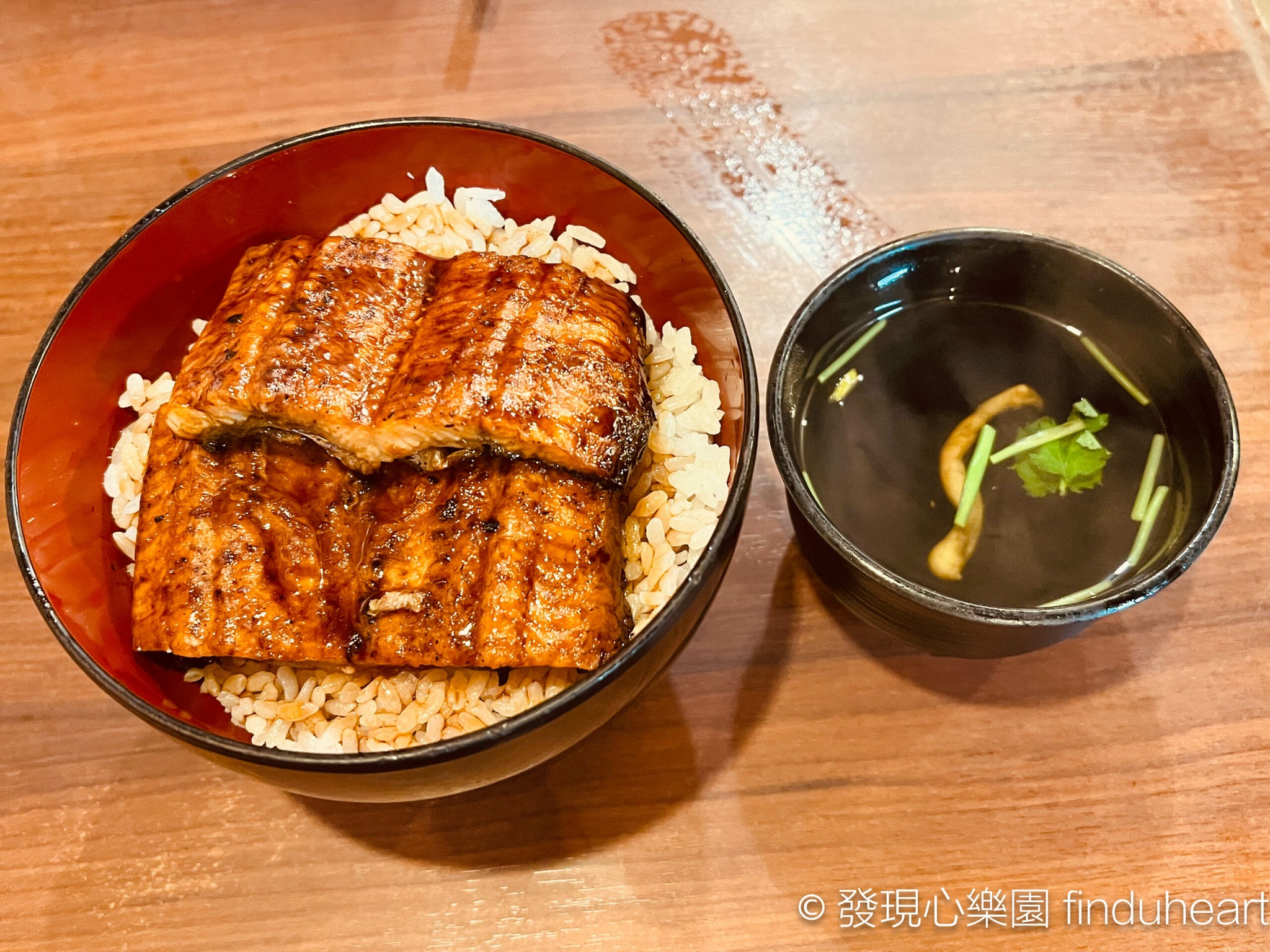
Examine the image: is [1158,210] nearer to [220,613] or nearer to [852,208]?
[852,208]

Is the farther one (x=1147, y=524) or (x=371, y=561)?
(x=1147, y=524)

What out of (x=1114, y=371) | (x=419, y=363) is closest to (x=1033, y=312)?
(x=1114, y=371)

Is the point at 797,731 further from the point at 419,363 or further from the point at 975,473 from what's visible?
the point at 419,363

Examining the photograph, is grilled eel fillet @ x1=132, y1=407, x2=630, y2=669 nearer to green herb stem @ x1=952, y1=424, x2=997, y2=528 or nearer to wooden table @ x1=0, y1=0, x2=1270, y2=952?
wooden table @ x1=0, y1=0, x2=1270, y2=952

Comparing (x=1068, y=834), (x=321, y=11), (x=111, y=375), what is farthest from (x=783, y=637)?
(x=321, y=11)

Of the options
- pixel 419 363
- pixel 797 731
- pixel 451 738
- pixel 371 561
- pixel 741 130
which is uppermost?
pixel 741 130

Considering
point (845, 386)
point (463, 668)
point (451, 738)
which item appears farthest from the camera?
point (845, 386)

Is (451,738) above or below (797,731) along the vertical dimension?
above
